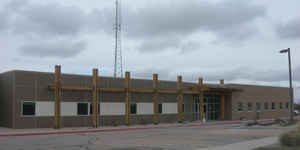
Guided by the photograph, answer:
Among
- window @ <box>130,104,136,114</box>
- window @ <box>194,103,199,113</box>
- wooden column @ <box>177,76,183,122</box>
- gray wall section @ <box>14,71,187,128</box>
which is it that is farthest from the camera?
window @ <box>194,103,199,113</box>

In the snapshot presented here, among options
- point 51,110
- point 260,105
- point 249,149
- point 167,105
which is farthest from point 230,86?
point 249,149

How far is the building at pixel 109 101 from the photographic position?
90.8ft

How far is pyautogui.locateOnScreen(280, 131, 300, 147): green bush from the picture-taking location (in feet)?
49.6

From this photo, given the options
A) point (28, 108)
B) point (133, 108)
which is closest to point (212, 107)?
point (133, 108)

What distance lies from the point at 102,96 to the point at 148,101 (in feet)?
19.1

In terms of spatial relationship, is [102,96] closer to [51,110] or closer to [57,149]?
[51,110]

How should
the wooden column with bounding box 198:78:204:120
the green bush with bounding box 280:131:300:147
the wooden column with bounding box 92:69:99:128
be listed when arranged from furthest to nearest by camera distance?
the wooden column with bounding box 198:78:204:120 → the wooden column with bounding box 92:69:99:128 → the green bush with bounding box 280:131:300:147

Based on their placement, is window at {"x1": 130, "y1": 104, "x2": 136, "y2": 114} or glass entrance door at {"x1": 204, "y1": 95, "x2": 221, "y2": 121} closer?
window at {"x1": 130, "y1": 104, "x2": 136, "y2": 114}

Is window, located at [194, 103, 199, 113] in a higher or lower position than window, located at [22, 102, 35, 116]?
lower

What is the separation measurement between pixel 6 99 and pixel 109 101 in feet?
29.2

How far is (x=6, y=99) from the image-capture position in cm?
2866

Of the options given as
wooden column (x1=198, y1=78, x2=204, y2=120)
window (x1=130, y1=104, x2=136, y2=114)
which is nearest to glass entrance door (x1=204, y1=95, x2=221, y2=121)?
wooden column (x1=198, y1=78, x2=204, y2=120)

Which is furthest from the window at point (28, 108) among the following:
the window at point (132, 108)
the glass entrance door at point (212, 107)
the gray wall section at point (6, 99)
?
the glass entrance door at point (212, 107)

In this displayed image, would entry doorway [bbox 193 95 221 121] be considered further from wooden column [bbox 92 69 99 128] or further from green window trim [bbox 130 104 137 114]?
wooden column [bbox 92 69 99 128]
